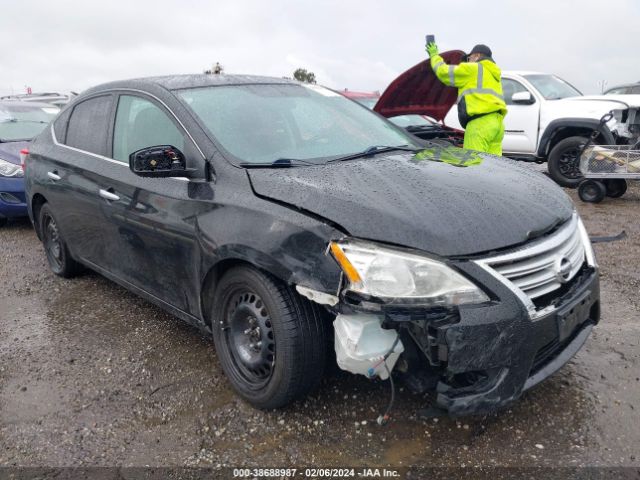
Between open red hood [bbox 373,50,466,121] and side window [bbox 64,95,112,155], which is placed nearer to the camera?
side window [bbox 64,95,112,155]

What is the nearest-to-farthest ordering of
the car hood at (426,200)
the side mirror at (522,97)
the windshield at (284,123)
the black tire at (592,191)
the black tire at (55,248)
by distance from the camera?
the car hood at (426,200), the windshield at (284,123), the black tire at (55,248), the black tire at (592,191), the side mirror at (522,97)

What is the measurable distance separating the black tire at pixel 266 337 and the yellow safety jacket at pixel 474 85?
3.69m

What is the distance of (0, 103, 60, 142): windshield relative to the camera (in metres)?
7.34

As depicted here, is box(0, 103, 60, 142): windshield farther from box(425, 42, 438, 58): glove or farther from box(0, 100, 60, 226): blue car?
box(425, 42, 438, 58): glove

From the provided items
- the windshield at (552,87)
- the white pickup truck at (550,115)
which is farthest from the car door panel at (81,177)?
the windshield at (552,87)

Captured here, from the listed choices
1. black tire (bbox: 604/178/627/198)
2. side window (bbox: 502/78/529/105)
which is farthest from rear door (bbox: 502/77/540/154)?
black tire (bbox: 604/178/627/198)

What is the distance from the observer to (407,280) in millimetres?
2111

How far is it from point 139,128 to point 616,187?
6.63m

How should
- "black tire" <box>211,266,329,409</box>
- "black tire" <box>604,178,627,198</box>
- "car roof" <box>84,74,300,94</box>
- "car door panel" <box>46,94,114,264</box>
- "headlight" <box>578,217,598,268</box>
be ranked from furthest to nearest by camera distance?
1. "black tire" <box>604,178,627,198</box>
2. "car door panel" <box>46,94,114,264</box>
3. "car roof" <box>84,74,300,94</box>
4. "headlight" <box>578,217,598,268</box>
5. "black tire" <box>211,266,329,409</box>

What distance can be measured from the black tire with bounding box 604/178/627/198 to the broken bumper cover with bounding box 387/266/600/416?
6.04 m

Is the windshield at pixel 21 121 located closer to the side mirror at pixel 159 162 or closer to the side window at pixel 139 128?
the side window at pixel 139 128

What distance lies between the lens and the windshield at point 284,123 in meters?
2.93

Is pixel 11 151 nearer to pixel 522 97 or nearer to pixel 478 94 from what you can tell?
pixel 478 94

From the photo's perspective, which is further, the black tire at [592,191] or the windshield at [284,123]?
the black tire at [592,191]
